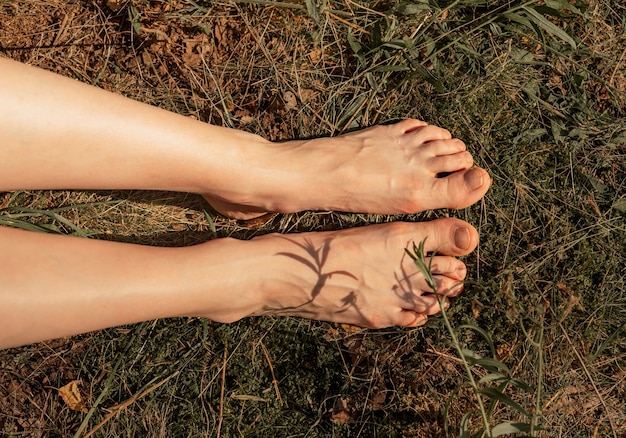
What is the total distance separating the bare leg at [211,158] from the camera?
167 cm

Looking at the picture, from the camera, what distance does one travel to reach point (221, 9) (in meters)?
2.35

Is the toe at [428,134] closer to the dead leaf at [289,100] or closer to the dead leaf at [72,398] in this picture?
the dead leaf at [289,100]

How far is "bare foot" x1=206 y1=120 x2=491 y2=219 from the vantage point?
2.17 meters

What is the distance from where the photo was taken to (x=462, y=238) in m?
2.19

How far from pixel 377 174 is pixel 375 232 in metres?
0.22

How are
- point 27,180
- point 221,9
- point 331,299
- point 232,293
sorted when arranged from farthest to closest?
point 221,9 → point 331,299 → point 232,293 → point 27,180

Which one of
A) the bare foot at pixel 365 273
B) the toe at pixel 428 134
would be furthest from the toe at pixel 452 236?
the toe at pixel 428 134

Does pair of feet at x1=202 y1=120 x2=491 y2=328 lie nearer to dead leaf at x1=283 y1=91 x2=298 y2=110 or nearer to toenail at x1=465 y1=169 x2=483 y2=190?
toenail at x1=465 y1=169 x2=483 y2=190

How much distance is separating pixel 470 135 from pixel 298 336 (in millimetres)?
1061

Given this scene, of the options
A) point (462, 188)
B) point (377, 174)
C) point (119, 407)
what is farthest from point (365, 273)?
point (119, 407)

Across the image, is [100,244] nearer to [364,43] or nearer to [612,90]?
[364,43]

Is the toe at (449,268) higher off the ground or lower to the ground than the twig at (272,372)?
higher

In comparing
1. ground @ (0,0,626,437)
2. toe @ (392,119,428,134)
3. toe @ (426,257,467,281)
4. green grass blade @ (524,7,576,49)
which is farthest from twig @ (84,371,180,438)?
green grass blade @ (524,7,576,49)

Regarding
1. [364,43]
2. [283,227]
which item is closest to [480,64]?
[364,43]
